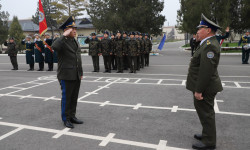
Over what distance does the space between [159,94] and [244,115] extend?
8.19 feet

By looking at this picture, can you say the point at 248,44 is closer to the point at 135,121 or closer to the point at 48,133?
the point at 135,121

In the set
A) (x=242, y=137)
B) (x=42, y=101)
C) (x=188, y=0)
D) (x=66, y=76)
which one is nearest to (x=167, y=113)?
(x=242, y=137)

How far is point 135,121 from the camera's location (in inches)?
181

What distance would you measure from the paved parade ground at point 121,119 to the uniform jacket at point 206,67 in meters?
0.97

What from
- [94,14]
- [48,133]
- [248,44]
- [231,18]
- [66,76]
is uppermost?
[94,14]

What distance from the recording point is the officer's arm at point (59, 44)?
4.03 m

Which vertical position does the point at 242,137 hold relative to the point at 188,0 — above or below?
below

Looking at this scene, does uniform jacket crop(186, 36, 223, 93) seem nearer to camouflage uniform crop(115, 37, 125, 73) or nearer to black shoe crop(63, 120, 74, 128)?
black shoe crop(63, 120, 74, 128)

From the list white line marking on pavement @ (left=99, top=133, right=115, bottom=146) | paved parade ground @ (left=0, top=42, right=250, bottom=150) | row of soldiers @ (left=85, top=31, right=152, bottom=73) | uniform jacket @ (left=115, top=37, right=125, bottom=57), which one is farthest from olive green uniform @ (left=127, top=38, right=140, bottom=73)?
white line marking on pavement @ (left=99, top=133, right=115, bottom=146)

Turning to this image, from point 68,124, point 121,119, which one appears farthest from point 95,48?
point 68,124

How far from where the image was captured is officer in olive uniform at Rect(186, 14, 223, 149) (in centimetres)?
307

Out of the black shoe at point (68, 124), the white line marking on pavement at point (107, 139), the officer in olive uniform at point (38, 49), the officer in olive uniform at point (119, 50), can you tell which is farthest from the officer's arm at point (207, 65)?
the officer in olive uniform at point (38, 49)

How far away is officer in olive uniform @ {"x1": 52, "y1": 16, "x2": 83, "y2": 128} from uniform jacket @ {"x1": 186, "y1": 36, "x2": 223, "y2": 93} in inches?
84.7

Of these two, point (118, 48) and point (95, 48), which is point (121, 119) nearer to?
point (118, 48)
